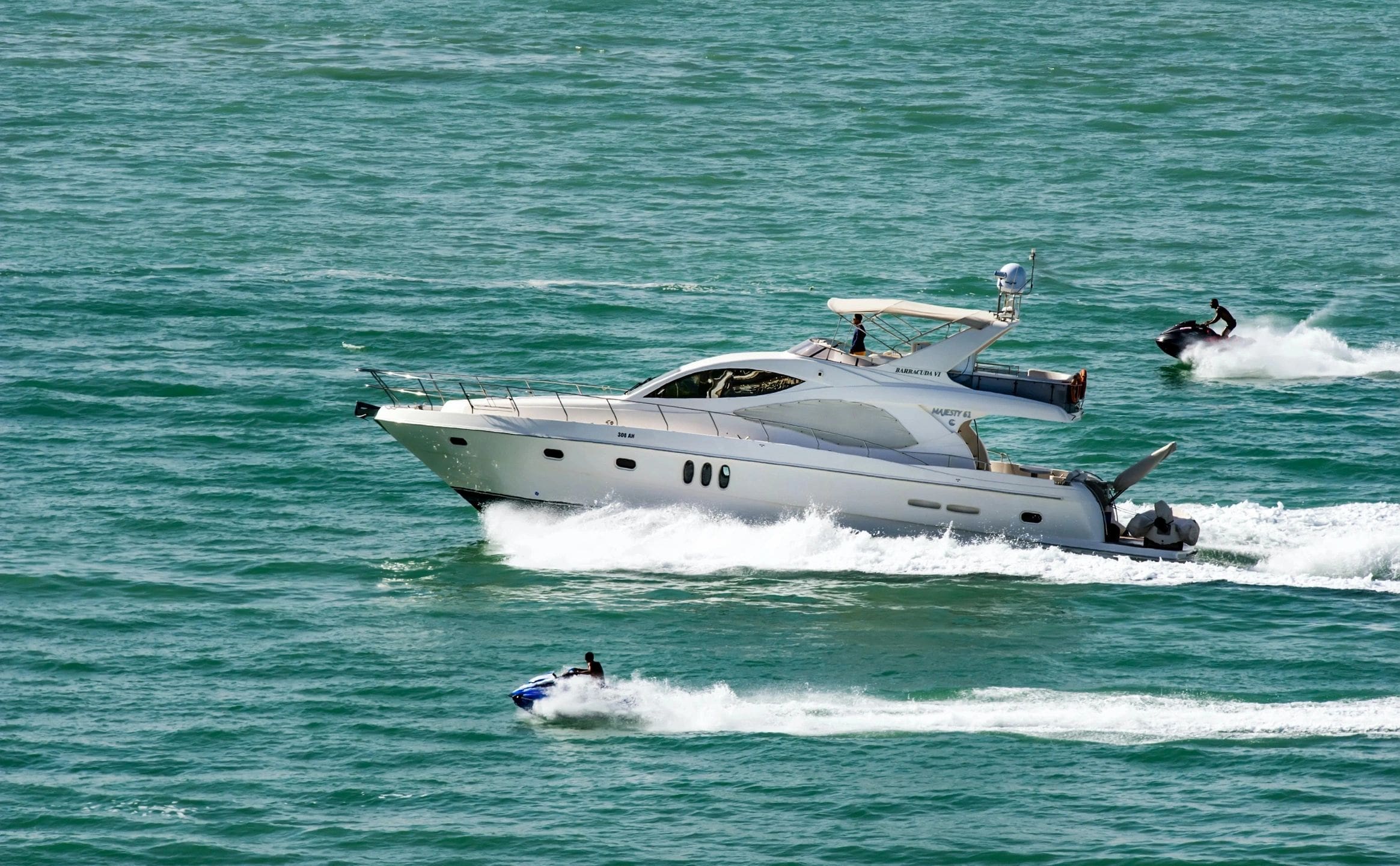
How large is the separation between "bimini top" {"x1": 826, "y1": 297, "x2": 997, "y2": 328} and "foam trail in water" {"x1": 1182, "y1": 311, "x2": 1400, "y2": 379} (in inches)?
531

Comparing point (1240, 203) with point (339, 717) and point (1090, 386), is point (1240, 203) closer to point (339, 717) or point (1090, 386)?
point (1090, 386)

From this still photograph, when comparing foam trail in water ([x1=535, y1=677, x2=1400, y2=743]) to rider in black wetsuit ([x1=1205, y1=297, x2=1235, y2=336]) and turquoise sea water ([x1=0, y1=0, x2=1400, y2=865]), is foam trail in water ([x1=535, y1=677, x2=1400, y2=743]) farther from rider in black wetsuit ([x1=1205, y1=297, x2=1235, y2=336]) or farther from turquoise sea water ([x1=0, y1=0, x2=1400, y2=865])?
rider in black wetsuit ([x1=1205, y1=297, x2=1235, y2=336])

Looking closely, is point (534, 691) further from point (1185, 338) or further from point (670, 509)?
point (1185, 338)

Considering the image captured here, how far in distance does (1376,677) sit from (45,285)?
35.7m

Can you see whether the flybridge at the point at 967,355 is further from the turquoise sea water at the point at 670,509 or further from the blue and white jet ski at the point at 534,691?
the blue and white jet ski at the point at 534,691

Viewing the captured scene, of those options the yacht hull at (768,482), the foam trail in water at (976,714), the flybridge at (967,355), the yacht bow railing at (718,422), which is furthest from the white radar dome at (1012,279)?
the foam trail in water at (976,714)

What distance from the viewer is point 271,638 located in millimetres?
28438

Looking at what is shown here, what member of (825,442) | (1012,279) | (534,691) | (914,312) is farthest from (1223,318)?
(534,691)

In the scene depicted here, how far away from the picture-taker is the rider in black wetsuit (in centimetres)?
4544

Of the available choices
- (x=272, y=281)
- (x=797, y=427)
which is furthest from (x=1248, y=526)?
(x=272, y=281)

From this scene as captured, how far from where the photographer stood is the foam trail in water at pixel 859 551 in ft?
103

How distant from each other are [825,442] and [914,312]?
2.93 m

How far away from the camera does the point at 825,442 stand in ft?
107

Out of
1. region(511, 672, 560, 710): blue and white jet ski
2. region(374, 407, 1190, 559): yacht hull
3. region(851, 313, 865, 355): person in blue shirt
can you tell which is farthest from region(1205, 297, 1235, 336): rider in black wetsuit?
region(511, 672, 560, 710): blue and white jet ski
